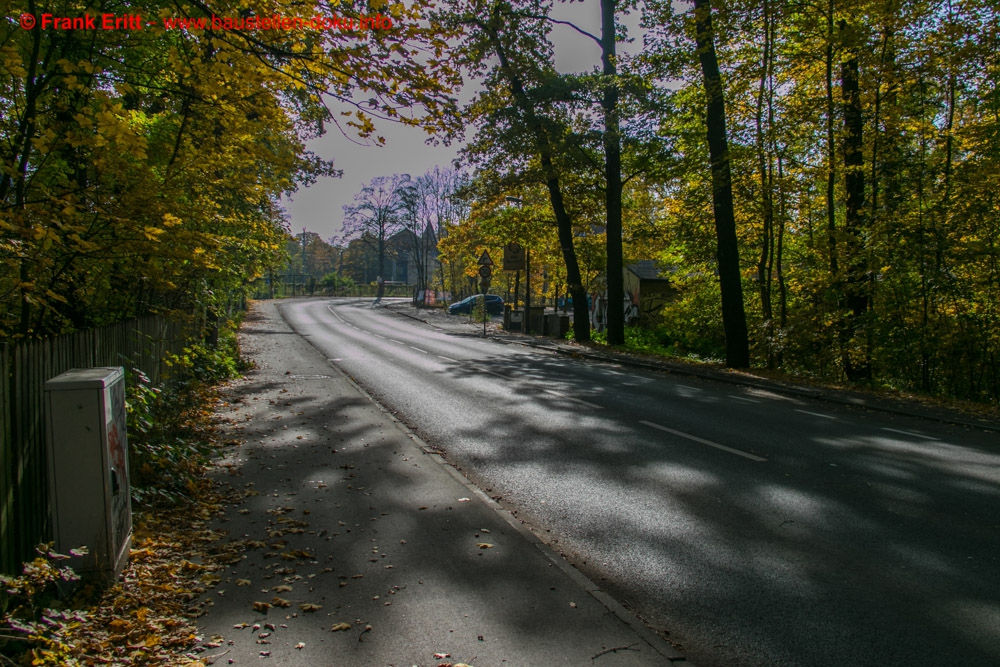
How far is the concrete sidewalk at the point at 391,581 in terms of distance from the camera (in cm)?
323

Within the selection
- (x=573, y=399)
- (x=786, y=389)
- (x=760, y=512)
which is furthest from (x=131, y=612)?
(x=786, y=389)

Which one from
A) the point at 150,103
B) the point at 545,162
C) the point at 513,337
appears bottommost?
the point at 513,337

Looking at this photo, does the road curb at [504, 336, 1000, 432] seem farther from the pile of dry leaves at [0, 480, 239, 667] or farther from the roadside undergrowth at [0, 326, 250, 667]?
the pile of dry leaves at [0, 480, 239, 667]

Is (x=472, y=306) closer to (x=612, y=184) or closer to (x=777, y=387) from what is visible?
(x=612, y=184)

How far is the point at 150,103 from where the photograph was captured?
7.34m

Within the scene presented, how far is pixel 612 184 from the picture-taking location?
22328 mm

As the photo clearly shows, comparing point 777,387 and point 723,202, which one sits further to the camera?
point 723,202

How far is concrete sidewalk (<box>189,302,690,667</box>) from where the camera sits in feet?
10.6

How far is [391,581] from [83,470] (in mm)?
1939

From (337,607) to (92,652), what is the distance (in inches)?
47.9

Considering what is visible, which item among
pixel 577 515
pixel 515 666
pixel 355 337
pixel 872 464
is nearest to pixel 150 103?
pixel 577 515

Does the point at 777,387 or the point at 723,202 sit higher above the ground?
the point at 723,202

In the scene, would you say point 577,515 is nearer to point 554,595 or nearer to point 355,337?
point 554,595

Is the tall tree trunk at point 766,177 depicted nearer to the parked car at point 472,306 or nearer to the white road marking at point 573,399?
the white road marking at point 573,399
